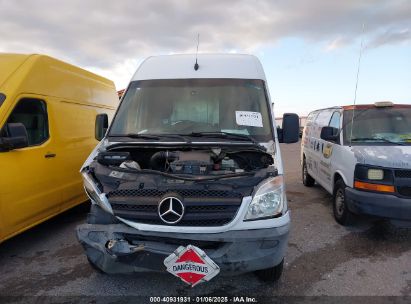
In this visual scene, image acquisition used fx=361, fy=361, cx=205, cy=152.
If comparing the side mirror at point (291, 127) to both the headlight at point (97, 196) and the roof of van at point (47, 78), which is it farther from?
the roof of van at point (47, 78)

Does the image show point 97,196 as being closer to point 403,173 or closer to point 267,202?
point 267,202

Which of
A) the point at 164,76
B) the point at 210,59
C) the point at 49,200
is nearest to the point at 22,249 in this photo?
the point at 49,200

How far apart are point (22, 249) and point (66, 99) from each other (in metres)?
2.38

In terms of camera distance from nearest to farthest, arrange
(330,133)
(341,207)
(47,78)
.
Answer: (47,78) → (341,207) → (330,133)

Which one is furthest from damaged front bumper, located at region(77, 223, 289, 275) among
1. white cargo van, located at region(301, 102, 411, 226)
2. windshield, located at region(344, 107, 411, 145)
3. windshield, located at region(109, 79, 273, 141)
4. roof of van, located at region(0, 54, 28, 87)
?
windshield, located at region(344, 107, 411, 145)

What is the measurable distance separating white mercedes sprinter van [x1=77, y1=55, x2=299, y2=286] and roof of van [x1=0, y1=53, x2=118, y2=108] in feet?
5.16

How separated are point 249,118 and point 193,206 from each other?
1.58 metres

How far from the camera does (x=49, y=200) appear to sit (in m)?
5.12

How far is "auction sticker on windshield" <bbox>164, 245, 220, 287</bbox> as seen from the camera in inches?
119

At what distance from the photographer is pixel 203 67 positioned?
4855 mm

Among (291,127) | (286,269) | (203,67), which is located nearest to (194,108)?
(203,67)

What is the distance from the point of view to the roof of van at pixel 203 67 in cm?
473

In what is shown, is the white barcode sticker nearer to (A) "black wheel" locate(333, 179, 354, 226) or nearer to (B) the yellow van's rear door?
(A) "black wheel" locate(333, 179, 354, 226)

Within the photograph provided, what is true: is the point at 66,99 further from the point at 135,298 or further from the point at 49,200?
the point at 135,298
